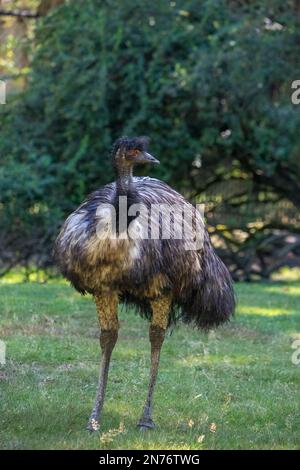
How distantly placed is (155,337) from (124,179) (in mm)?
1102

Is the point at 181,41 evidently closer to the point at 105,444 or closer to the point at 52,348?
the point at 52,348

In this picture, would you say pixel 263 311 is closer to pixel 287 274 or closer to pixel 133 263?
pixel 287 274

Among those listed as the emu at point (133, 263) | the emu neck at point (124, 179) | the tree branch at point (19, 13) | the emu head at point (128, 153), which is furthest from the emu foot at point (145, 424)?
the tree branch at point (19, 13)

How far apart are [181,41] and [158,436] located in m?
10.4

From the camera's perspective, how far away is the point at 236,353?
9.86 meters

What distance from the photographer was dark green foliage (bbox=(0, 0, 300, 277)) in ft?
52.0

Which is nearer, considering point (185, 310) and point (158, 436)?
point (158, 436)

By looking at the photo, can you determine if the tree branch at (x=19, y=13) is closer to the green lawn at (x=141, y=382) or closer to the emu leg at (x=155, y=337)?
the green lawn at (x=141, y=382)

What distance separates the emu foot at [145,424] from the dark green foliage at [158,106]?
9017mm

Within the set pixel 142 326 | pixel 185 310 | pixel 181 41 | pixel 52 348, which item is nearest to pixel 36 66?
pixel 181 41

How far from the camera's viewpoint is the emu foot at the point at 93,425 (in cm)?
679

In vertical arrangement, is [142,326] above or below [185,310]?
below

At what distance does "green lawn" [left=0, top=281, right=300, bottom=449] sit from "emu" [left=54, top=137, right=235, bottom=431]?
38 cm

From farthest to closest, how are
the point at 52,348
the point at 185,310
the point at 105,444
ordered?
the point at 52,348, the point at 185,310, the point at 105,444
